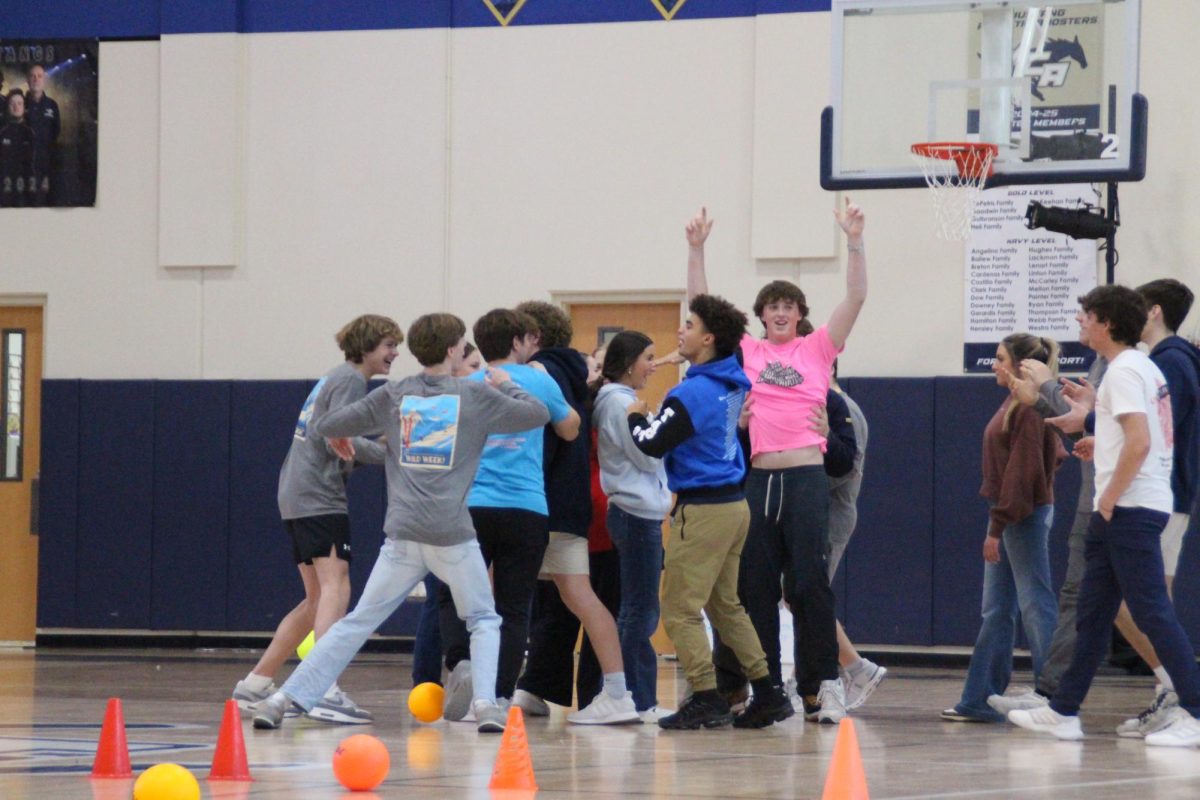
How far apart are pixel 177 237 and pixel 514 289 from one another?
2.72 metres

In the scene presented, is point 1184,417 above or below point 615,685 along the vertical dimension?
above

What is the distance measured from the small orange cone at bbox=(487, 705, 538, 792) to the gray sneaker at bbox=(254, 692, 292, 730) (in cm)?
200

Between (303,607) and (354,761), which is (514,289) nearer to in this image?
(303,607)

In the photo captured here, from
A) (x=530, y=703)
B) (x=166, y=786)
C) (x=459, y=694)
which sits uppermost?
(x=166, y=786)

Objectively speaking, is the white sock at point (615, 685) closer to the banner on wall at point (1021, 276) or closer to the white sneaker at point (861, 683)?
the white sneaker at point (861, 683)

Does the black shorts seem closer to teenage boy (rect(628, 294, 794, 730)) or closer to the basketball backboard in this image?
teenage boy (rect(628, 294, 794, 730))

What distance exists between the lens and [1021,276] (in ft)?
39.2

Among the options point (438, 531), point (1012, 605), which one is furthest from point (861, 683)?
point (438, 531)

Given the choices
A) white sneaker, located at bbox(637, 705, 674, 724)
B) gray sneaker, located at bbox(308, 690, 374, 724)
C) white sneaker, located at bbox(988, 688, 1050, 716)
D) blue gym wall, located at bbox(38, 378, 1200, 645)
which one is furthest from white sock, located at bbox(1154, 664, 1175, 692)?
blue gym wall, located at bbox(38, 378, 1200, 645)

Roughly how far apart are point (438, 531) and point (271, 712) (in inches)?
40.6

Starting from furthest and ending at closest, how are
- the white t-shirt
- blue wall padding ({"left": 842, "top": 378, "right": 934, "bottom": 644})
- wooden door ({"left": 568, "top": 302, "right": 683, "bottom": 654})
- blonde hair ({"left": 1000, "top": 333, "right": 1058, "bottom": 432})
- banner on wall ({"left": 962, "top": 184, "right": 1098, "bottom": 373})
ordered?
wooden door ({"left": 568, "top": 302, "right": 683, "bottom": 654}), blue wall padding ({"left": 842, "top": 378, "right": 934, "bottom": 644}), banner on wall ({"left": 962, "top": 184, "right": 1098, "bottom": 373}), blonde hair ({"left": 1000, "top": 333, "right": 1058, "bottom": 432}), the white t-shirt

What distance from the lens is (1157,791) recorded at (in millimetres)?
5367

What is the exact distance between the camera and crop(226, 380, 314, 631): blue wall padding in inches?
517

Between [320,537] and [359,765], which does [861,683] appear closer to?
[320,537]
